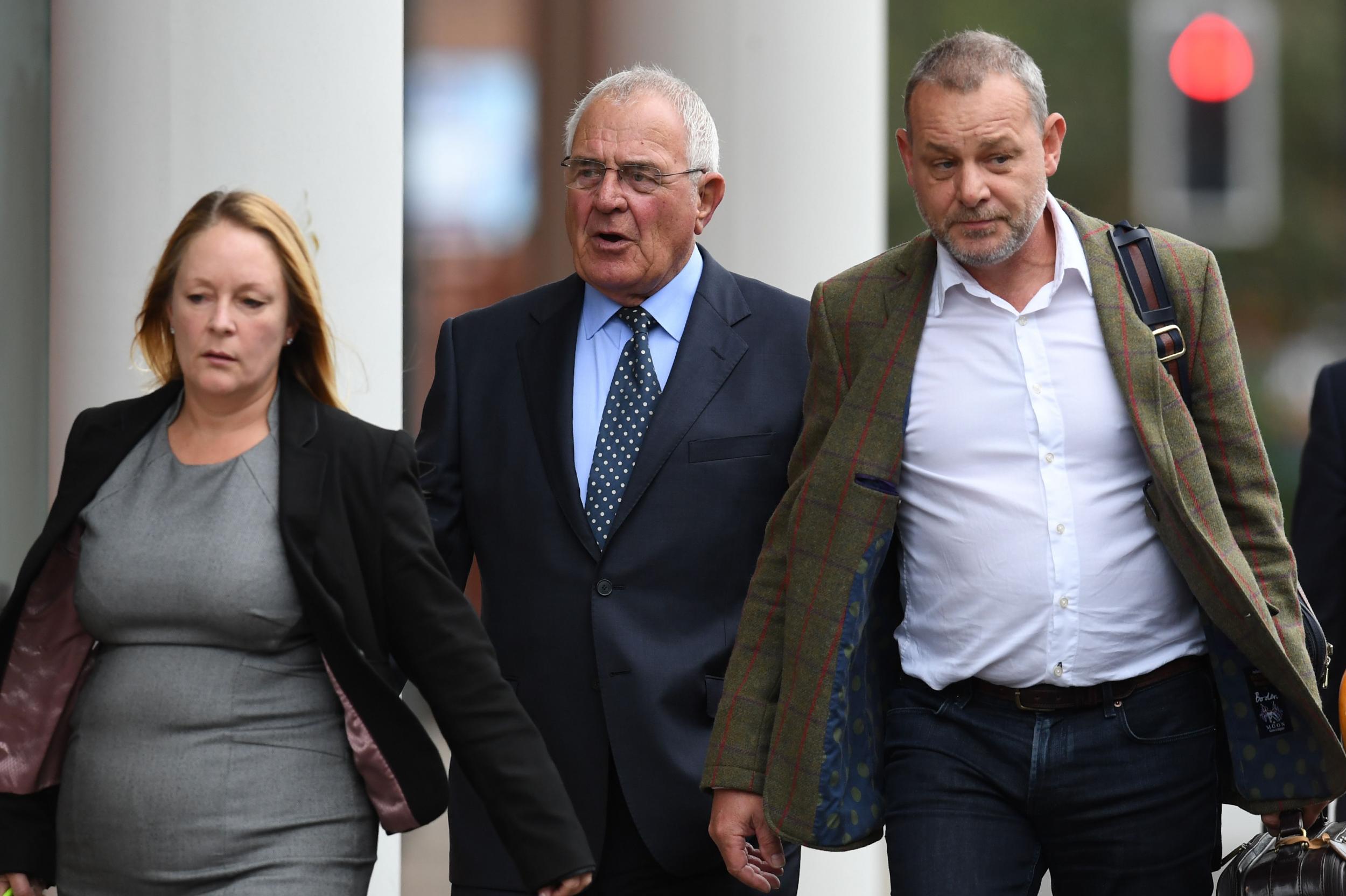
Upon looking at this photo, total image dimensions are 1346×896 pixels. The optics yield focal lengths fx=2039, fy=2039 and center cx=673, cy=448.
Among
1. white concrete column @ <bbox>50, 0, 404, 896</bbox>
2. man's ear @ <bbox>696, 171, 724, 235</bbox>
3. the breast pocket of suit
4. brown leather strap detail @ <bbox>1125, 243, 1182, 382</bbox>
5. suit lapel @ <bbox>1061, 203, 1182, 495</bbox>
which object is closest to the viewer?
suit lapel @ <bbox>1061, 203, 1182, 495</bbox>

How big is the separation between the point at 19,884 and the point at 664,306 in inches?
70.2

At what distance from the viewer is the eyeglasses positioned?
4.34 meters

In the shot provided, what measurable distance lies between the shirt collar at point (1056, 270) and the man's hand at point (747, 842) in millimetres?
992

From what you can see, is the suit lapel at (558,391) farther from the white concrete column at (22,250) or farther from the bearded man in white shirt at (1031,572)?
the white concrete column at (22,250)

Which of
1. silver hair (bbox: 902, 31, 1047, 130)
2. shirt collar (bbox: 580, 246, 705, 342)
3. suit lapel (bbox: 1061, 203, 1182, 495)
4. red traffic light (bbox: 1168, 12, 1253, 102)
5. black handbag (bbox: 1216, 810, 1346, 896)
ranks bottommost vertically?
black handbag (bbox: 1216, 810, 1346, 896)

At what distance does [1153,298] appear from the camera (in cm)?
370

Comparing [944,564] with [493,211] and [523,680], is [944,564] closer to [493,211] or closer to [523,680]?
[523,680]

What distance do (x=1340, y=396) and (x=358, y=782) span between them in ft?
9.40

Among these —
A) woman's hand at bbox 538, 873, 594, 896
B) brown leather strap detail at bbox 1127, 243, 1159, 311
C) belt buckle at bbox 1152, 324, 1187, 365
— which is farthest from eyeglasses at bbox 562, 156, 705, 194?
woman's hand at bbox 538, 873, 594, 896

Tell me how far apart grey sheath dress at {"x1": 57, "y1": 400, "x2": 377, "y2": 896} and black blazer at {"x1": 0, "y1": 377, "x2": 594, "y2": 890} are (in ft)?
0.20

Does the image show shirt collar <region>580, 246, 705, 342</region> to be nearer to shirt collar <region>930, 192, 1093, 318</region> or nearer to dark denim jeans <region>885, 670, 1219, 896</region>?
shirt collar <region>930, 192, 1093, 318</region>

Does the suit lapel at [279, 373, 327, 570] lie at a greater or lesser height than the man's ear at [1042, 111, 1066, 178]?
lesser

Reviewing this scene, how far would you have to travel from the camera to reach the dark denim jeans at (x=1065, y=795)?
3637 millimetres

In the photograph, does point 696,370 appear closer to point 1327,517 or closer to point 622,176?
point 622,176
